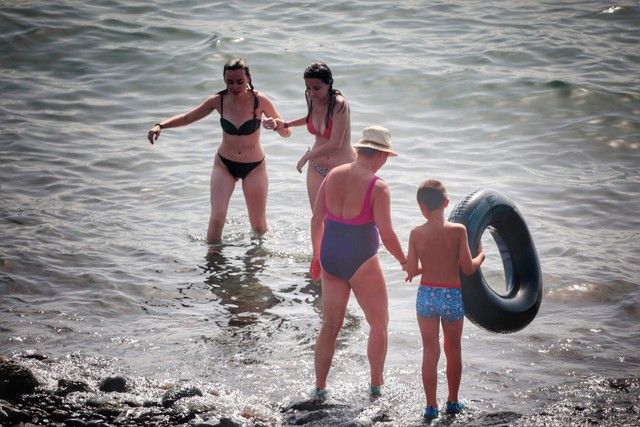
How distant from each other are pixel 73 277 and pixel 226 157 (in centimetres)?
213

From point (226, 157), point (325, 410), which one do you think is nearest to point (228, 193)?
point (226, 157)

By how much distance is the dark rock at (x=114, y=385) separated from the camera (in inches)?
273

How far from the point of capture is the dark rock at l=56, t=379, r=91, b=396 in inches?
268

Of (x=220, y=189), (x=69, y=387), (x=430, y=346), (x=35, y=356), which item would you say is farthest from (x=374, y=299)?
(x=220, y=189)

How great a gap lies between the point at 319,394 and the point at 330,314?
2.06 ft

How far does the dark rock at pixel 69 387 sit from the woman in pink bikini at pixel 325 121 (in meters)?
2.99

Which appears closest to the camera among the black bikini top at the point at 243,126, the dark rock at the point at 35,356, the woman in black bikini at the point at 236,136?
the dark rock at the point at 35,356

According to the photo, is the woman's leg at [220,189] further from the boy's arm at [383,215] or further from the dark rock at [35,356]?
the boy's arm at [383,215]

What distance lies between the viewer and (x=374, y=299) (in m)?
6.94

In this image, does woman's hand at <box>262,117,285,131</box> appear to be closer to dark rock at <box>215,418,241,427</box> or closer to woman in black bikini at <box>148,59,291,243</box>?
woman in black bikini at <box>148,59,291,243</box>

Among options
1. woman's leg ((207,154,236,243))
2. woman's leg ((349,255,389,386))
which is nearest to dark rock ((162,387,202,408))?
woman's leg ((349,255,389,386))

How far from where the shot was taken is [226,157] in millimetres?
10594

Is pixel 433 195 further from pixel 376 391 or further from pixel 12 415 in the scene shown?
pixel 12 415

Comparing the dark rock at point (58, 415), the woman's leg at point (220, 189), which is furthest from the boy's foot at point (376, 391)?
the woman's leg at point (220, 189)
